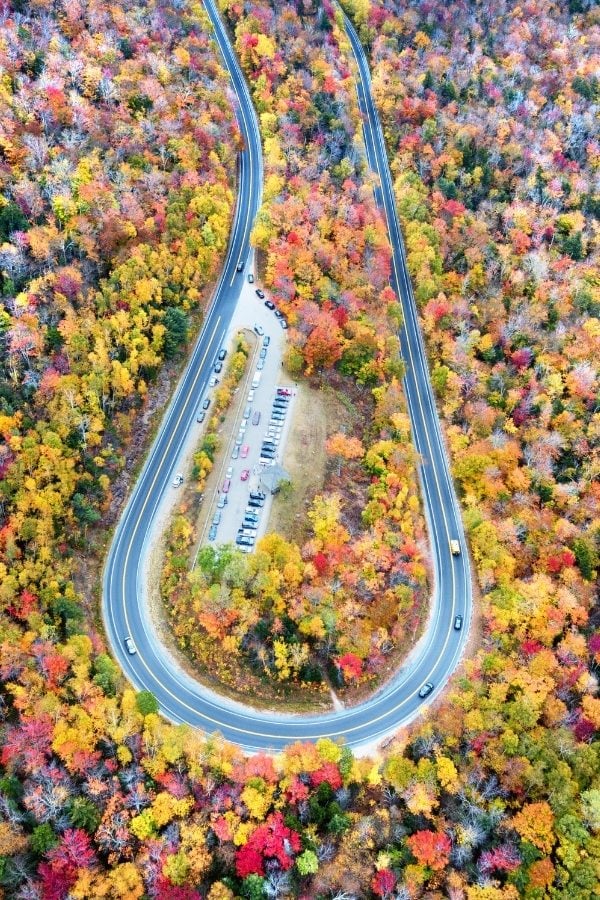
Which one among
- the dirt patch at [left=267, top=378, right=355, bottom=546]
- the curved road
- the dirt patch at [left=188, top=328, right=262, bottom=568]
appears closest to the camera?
the curved road

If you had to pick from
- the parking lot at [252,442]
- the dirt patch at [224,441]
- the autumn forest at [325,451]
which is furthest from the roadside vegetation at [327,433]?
the dirt patch at [224,441]

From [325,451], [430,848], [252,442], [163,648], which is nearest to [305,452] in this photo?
[325,451]

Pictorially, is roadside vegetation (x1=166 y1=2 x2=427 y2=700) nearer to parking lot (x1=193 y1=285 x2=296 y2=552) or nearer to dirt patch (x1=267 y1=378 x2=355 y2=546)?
dirt patch (x1=267 y1=378 x2=355 y2=546)

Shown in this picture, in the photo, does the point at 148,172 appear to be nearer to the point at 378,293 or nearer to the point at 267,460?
the point at 378,293

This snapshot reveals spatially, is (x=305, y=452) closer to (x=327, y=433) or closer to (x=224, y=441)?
(x=327, y=433)

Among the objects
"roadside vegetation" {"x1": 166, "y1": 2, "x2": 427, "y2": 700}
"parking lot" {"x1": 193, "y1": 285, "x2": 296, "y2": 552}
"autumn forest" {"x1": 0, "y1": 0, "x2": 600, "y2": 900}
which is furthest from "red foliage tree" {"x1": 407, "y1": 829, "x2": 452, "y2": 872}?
"parking lot" {"x1": 193, "y1": 285, "x2": 296, "y2": 552}

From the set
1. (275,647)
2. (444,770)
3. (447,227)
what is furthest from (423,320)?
(444,770)

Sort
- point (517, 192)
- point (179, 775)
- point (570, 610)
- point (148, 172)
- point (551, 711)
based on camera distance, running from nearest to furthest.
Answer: point (179, 775) < point (551, 711) < point (570, 610) < point (148, 172) < point (517, 192)
